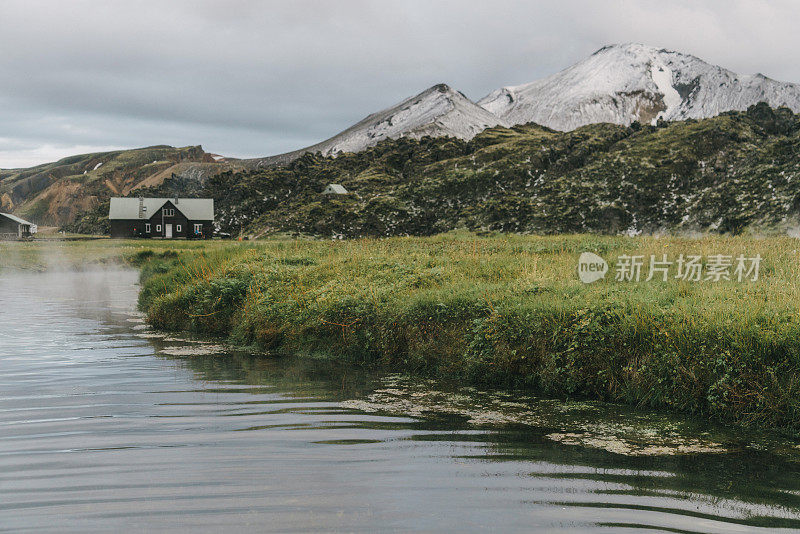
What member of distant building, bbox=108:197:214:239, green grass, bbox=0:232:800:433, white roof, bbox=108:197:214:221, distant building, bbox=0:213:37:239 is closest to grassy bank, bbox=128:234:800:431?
green grass, bbox=0:232:800:433

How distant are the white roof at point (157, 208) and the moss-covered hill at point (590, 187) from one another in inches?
534

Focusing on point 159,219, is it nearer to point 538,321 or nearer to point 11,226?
point 11,226

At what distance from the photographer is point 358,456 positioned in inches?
358

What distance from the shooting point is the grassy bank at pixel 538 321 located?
36.8ft

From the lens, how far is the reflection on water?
700 centimetres

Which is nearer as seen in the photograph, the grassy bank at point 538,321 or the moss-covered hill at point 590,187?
the grassy bank at point 538,321

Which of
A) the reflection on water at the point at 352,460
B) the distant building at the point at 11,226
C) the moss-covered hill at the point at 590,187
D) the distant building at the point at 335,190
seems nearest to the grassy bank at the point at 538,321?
the reflection on water at the point at 352,460

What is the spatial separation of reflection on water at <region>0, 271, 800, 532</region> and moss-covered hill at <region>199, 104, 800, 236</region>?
71949 mm

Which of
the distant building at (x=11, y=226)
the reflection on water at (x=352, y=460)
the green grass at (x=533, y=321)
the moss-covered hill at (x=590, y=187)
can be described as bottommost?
the reflection on water at (x=352, y=460)

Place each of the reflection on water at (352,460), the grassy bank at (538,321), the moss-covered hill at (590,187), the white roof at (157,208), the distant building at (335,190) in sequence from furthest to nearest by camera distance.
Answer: the distant building at (335,190)
the white roof at (157,208)
the moss-covered hill at (590,187)
the grassy bank at (538,321)
the reflection on water at (352,460)

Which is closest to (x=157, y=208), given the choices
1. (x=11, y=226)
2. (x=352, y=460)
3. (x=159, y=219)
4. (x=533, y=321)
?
(x=159, y=219)

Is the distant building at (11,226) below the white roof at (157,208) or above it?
below

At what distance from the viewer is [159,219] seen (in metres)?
116

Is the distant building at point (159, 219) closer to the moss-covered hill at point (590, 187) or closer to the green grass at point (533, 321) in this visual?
the moss-covered hill at point (590, 187)
